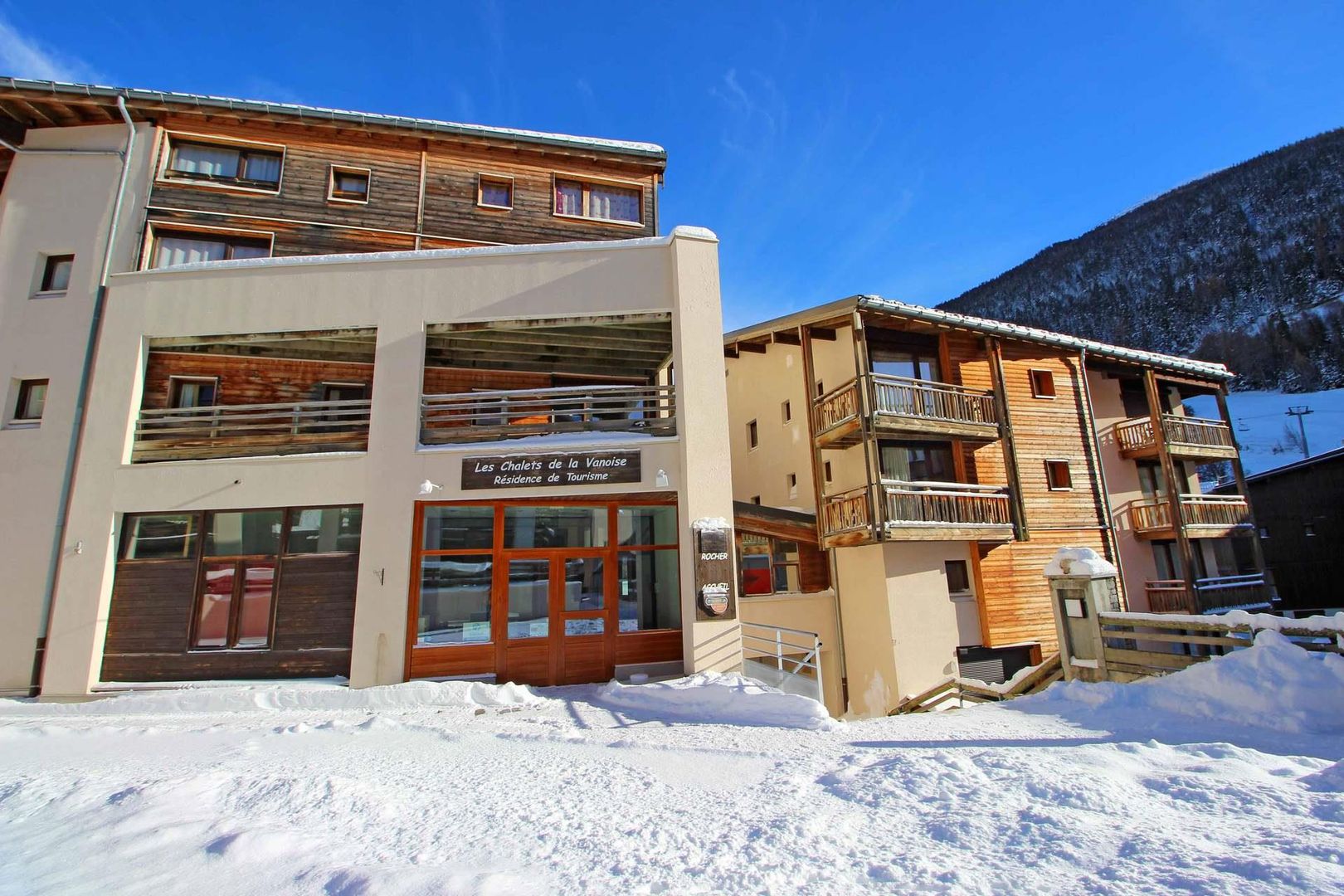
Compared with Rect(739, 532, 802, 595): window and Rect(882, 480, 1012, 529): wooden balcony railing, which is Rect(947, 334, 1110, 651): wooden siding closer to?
Rect(882, 480, 1012, 529): wooden balcony railing

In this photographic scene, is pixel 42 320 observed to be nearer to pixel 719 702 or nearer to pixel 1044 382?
pixel 719 702

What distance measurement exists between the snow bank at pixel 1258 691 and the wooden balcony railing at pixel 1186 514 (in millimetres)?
14396

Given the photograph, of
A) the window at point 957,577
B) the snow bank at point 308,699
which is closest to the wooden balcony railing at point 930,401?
the window at point 957,577

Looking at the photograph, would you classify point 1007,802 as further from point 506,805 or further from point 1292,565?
point 1292,565

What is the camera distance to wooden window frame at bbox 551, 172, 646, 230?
1489cm

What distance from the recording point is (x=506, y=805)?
15.3ft

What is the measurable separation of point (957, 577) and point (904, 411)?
448 cm

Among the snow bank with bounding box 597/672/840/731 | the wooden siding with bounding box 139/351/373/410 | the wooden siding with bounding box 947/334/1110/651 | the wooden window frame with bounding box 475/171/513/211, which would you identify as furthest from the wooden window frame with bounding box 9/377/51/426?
the wooden siding with bounding box 947/334/1110/651

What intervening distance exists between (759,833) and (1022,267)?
115889 millimetres

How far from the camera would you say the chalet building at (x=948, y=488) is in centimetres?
1483

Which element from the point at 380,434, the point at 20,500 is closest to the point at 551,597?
the point at 380,434

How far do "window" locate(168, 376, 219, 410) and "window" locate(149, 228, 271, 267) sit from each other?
2621 millimetres

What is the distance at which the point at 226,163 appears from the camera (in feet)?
45.4

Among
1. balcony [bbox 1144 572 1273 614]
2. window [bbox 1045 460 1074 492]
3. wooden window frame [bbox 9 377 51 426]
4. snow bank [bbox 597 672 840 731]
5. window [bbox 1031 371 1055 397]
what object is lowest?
snow bank [bbox 597 672 840 731]
